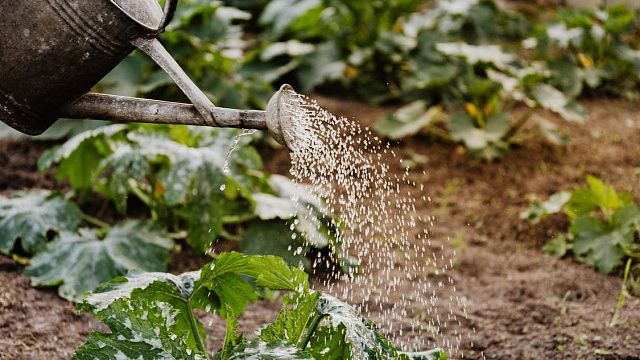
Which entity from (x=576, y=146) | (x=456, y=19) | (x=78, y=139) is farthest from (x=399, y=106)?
(x=78, y=139)

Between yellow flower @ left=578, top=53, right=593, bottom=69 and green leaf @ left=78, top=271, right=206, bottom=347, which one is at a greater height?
green leaf @ left=78, top=271, right=206, bottom=347

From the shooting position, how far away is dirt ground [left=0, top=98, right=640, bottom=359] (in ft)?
8.08

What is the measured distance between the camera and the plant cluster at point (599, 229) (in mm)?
3008

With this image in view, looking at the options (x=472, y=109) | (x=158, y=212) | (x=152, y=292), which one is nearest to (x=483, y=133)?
(x=472, y=109)

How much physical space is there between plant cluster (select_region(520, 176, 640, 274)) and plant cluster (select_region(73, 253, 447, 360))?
129 centimetres

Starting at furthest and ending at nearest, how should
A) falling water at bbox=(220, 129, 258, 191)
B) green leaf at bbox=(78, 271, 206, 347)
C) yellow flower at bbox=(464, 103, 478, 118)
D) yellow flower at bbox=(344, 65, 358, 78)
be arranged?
yellow flower at bbox=(344, 65, 358, 78) < yellow flower at bbox=(464, 103, 478, 118) < falling water at bbox=(220, 129, 258, 191) < green leaf at bbox=(78, 271, 206, 347)

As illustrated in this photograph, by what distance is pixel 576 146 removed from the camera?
4.27m

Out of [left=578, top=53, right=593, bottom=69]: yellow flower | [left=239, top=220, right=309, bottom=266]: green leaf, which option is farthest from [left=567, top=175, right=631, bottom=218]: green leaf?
[left=578, top=53, right=593, bottom=69]: yellow flower

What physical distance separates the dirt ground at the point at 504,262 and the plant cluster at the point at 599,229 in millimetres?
68

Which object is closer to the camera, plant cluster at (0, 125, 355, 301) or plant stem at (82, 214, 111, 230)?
plant cluster at (0, 125, 355, 301)

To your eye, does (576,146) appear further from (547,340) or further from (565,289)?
(547,340)

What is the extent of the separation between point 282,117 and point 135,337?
0.54 m

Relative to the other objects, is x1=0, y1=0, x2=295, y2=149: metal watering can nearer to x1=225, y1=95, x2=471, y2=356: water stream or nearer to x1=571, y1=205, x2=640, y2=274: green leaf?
x1=225, y1=95, x2=471, y2=356: water stream

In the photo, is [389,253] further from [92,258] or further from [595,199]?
[92,258]
